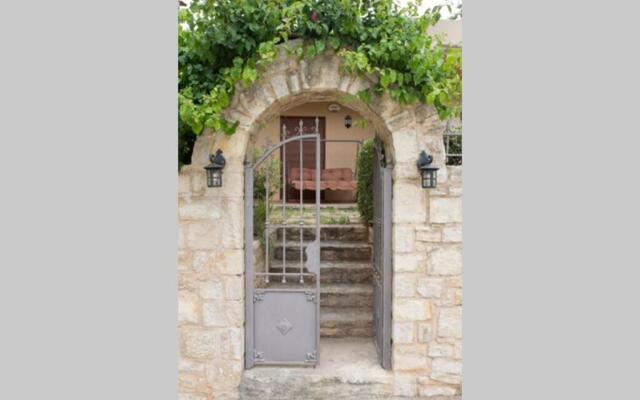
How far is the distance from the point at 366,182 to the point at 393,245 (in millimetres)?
2088

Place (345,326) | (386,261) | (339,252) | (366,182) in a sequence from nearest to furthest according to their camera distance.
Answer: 1. (386,261)
2. (345,326)
3. (339,252)
4. (366,182)

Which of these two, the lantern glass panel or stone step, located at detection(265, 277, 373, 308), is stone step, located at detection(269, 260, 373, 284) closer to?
stone step, located at detection(265, 277, 373, 308)

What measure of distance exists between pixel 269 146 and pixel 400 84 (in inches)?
49.5

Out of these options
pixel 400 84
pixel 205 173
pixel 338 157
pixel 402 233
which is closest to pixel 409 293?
pixel 402 233

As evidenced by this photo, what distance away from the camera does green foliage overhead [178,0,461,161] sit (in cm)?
350

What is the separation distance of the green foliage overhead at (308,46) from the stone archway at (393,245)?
0.16 meters

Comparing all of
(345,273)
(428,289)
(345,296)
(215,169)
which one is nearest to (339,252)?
(345,273)

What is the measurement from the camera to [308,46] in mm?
3662

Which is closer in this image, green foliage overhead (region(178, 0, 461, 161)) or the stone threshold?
green foliage overhead (region(178, 0, 461, 161))

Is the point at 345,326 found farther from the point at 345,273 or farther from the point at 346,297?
the point at 345,273

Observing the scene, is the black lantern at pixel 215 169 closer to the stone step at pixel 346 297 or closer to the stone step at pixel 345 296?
the stone step at pixel 345 296

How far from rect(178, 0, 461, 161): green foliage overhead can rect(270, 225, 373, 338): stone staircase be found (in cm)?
239

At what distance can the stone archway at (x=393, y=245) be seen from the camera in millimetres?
3764

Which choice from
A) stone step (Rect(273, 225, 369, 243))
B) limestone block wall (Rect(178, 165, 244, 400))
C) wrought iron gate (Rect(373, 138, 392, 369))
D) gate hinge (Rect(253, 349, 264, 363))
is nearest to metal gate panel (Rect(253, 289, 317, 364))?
gate hinge (Rect(253, 349, 264, 363))
